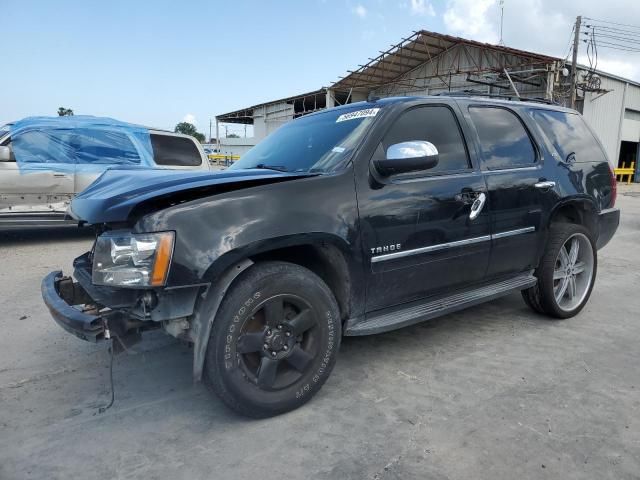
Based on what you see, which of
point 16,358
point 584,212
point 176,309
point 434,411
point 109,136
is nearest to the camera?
point 176,309

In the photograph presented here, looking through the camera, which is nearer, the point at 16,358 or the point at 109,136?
the point at 16,358

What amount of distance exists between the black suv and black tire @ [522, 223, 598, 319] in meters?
0.01

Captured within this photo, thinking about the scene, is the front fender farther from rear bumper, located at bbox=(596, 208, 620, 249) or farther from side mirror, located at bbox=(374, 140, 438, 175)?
rear bumper, located at bbox=(596, 208, 620, 249)

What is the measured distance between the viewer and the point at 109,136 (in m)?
8.39

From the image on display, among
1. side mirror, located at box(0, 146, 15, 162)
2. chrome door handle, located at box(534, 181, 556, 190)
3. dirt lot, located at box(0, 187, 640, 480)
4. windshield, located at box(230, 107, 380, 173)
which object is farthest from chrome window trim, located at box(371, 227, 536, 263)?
side mirror, located at box(0, 146, 15, 162)

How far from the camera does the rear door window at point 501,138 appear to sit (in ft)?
12.1

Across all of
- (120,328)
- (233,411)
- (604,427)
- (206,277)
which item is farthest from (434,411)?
(120,328)

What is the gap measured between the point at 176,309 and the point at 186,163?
23.2ft

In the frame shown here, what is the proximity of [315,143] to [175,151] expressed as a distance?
6.24m

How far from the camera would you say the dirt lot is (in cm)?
230

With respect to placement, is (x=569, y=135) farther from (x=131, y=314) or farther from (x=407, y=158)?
(x=131, y=314)

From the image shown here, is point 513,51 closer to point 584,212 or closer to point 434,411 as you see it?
point 584,212

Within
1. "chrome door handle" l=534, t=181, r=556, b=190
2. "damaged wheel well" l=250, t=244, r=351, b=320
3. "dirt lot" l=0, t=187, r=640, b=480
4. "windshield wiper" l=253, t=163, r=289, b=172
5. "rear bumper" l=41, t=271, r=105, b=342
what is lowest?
"dirt lot" l=0, t=187, r=640, b=480

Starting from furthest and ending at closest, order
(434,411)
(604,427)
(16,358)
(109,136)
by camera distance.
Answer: (109,136) → (16,358) → (434,411) → (604,427)
